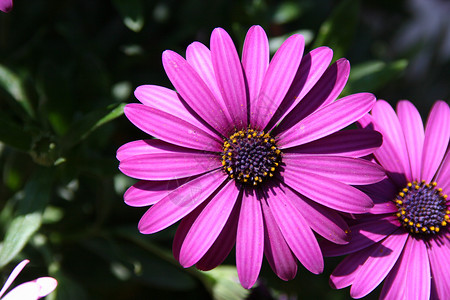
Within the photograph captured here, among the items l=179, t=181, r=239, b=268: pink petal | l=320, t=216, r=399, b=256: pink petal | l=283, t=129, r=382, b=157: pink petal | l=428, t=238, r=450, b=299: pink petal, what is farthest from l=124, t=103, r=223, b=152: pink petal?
l=428, t=238, r=450, b=299: pink petal

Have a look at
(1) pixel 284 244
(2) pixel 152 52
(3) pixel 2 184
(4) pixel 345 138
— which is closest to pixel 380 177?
(4) pixel 345 138

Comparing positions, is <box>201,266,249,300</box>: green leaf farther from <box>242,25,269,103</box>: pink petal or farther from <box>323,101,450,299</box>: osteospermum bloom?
<box>242,25,269,103</box>: pink petal

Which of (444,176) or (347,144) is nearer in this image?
(347,144)

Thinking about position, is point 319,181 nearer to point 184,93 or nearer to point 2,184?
point 184,93

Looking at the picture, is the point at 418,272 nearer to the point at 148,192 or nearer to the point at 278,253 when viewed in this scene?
the point at 278,253

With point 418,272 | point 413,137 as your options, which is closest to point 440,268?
point 418,272

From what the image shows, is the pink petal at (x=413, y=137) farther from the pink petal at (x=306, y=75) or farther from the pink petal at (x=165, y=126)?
the pink petal at (x=165, y=126)
